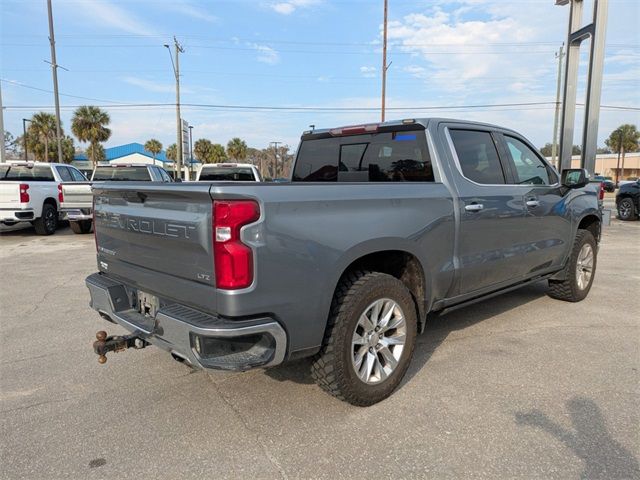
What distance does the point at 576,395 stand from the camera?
3344 mm

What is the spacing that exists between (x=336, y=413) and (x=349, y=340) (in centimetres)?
53

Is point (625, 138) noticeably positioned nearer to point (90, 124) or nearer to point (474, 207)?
point (90, 124)

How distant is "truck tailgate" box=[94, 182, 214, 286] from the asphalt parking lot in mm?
954

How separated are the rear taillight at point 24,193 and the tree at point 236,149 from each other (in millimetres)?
62382

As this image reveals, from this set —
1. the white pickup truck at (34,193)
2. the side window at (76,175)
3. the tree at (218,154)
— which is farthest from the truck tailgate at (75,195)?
the tree at (218,154)

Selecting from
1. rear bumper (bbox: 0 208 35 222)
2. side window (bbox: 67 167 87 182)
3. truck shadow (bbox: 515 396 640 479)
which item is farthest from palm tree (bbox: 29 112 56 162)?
truck shadow (bbox: 515 396 640 479)

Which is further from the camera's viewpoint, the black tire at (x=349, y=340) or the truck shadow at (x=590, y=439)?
the black tire at (x=349, y=340)

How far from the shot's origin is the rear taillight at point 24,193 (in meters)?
11.1

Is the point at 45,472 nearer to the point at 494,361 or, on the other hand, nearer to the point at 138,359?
the point at 138,359

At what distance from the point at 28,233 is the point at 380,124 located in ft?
40.0

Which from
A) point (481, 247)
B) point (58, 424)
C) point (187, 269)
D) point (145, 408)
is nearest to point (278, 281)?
point (187, 269)

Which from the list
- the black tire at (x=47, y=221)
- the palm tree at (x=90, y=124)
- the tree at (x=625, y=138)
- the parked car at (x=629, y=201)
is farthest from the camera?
the tree at (x=625, y=138)

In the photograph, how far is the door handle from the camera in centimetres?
376

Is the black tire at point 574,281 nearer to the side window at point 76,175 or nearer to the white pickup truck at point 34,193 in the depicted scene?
the white pickup truck at point 34,193
